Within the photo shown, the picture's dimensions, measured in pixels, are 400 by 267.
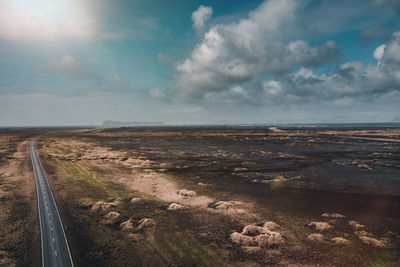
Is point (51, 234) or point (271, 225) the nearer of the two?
point (51, 234)

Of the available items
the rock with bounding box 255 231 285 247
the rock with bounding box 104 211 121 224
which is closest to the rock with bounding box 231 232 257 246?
the rock with bounding box 255 231 285 247

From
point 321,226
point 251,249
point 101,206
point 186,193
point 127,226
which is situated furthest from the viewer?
point 186,193

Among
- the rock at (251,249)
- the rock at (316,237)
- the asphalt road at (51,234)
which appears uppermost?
the asphalt road at (51,234)

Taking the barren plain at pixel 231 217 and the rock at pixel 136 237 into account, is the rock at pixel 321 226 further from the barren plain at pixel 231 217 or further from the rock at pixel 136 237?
the rock at pixel 136 237

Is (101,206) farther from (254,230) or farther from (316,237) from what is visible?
(316,237)

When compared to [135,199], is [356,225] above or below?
below

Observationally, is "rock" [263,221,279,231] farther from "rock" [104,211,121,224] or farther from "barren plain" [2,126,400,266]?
"rock" [104,211,121,224]

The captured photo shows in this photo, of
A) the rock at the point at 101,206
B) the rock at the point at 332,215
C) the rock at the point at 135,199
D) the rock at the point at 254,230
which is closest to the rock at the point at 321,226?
the rock at the point at 332,215

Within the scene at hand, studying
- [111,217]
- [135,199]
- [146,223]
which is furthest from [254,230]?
[135,199]

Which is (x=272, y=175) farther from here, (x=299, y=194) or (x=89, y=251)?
(x=89, y=251)
